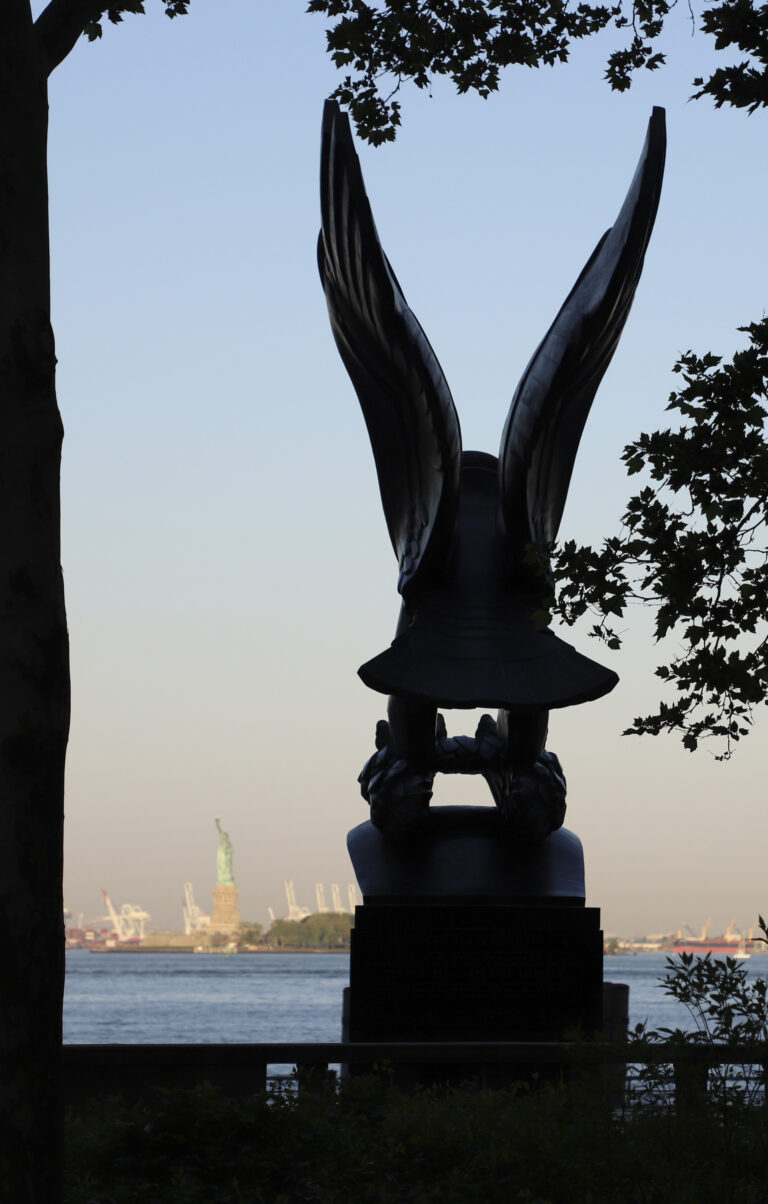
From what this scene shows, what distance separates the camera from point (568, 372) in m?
8.47

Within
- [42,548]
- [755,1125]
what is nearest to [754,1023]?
[755,1125]

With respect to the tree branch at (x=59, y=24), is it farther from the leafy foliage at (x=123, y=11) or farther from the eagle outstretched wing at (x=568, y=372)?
the eagle outstretched wing at (x=568, y=372)

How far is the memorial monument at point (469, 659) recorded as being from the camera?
8.15 metres

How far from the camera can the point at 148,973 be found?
406 feet

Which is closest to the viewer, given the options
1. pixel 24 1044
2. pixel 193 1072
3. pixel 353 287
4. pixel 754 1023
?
pixel 24 1044

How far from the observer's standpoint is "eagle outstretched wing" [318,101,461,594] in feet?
27.1

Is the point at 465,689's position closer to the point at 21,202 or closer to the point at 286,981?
the point at 21,202

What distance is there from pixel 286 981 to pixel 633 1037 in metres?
Result: 108

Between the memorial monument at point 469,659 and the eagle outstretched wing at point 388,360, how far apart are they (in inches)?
0.5

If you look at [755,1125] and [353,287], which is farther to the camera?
[353,287]

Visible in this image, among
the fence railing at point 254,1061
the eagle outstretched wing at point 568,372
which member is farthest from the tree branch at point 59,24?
the fence railing at point 254,1061

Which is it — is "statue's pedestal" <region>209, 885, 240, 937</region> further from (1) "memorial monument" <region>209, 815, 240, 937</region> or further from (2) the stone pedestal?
(2) the stone pedestal

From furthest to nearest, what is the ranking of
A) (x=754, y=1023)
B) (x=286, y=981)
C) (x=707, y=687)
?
(x=286, y=981) → (x=707, y=687) → (x=754, y=1023)

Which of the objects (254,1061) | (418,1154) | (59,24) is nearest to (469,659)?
(254,1061)
